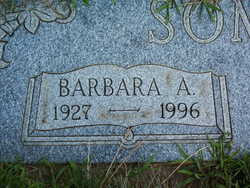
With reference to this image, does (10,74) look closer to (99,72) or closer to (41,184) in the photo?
(99,72)

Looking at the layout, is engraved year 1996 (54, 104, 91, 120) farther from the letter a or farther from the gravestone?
the letter a

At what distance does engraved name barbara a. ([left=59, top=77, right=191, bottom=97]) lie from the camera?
1.94 metres

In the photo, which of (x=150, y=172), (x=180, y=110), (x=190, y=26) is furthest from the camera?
(x=190, y=26)

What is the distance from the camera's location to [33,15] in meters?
2.12

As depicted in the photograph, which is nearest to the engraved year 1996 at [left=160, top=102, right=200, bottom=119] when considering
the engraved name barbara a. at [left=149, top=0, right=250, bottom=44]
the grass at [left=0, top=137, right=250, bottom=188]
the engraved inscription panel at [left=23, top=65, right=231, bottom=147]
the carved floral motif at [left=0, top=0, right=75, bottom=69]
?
the engraved inscription panel at [left=23, top=65, right=231, bottom=147]

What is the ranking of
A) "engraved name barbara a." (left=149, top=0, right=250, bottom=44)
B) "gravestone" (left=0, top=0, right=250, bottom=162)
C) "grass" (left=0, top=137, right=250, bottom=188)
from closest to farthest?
1. "grass" (left=0, top=137, right=250, bottom=188)
2. "gravestone" (left=0, top=0, right=250, bottom=162)
3. "engraved name barbara a." (left=149, top=0, right=250, bottom=44)

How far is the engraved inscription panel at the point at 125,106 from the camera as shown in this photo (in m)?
1.86

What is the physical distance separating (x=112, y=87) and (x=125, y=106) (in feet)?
0.51

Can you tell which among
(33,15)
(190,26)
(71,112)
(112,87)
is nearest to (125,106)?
(112,87)

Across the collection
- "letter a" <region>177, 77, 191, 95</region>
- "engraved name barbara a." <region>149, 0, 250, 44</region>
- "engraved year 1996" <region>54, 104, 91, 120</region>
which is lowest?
"engraved year 1996" <region>54, 104, 91, 120</region>

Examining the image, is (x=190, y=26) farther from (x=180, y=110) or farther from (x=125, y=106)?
(x=125, y=106)

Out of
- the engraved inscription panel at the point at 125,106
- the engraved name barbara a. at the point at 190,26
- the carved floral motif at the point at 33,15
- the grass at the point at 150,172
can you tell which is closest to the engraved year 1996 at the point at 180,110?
the engraved inscription panel at the point at 125,106

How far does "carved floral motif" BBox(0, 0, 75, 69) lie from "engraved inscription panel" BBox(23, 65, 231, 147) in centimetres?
40

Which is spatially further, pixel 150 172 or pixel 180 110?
pixel 180 110
